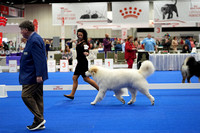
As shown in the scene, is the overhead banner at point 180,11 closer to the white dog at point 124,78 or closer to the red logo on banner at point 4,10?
the white dog at point 124,78

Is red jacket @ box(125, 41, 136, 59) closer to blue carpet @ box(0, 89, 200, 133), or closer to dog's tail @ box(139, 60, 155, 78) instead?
blue carpet @ box(0, 89, 200, 133)

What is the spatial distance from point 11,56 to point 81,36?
11.2 meters

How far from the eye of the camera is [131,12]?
56.4 feet

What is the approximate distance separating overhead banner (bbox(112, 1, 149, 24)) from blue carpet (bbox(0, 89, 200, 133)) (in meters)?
10.7

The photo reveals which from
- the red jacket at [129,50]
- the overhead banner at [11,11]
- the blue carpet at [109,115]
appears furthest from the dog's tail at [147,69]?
the overhead banner at [11,11]

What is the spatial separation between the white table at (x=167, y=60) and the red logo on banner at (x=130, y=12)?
4.19m

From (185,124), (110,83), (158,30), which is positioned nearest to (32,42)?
(110,83)

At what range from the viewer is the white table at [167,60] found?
1395cm

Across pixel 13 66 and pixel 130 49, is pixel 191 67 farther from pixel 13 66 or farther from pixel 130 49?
pixel 13 66

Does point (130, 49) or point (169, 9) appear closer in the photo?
point (130, 49)

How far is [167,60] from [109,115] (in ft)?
32.6

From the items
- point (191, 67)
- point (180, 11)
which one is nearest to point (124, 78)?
point (191, 67)

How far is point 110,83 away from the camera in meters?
5.59

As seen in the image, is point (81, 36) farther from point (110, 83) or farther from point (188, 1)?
point (188, 1)
